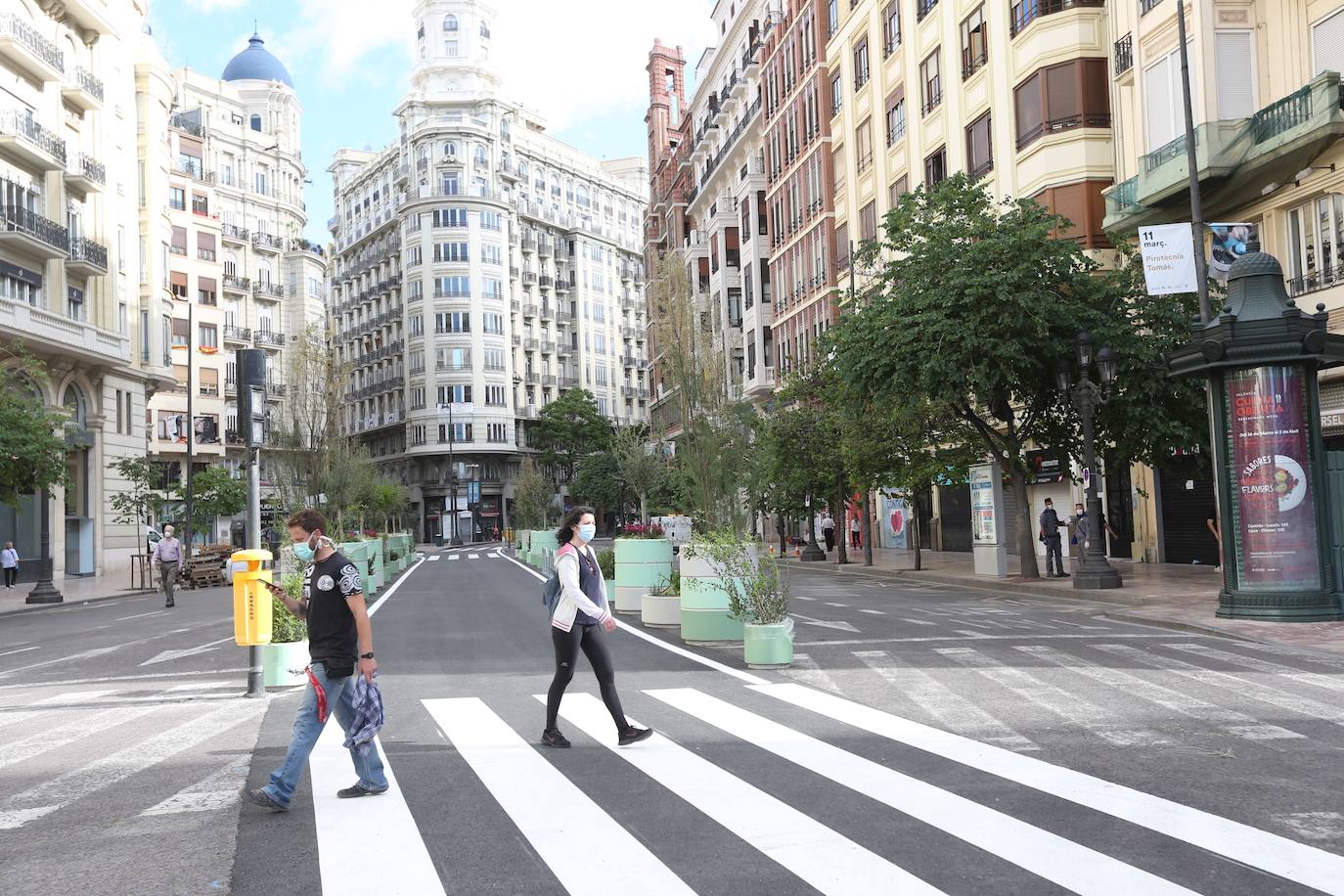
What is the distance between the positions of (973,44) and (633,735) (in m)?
31.4

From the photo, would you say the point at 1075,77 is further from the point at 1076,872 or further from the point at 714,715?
the point at 1076,872

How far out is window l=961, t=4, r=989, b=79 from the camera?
33.3m

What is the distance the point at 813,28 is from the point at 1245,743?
1732 inches

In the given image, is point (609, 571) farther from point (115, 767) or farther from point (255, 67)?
point (255, 67)

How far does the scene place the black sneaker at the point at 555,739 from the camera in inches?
310

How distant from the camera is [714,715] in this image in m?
8.99

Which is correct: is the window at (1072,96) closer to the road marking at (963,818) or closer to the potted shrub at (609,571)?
the potted shrub at (609,571)

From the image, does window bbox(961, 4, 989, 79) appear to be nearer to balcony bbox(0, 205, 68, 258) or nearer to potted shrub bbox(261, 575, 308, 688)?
potted shrub bbox(261, 575, 308, 688)

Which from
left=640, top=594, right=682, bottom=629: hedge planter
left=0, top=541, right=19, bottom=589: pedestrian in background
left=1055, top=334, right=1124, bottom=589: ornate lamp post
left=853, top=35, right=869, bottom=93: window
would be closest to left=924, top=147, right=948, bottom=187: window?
left=853, top=35, right=869, bottom=93: window

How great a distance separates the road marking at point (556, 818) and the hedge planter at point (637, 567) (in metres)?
10.6

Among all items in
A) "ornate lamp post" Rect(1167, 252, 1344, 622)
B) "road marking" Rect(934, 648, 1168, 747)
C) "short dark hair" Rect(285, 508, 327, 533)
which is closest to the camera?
"short dark hair" Rect(285, 508, 327, 533)

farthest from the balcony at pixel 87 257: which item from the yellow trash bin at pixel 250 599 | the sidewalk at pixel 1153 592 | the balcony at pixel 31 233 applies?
the yellow trash bin at pixel 250 599

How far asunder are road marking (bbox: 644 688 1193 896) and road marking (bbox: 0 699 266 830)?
401cm

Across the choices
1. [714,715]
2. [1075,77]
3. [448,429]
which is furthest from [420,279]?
[714,715]
